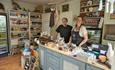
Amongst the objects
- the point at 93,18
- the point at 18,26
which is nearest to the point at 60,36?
the point at 93,18

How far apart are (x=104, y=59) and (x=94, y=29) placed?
7.97 feet

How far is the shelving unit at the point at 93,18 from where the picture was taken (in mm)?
3680

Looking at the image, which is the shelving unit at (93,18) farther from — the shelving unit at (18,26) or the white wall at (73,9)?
the shelving unit at (18,26)

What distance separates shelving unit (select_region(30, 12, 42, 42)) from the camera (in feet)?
18.4

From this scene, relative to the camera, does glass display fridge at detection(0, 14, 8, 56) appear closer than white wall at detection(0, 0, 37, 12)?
Yes

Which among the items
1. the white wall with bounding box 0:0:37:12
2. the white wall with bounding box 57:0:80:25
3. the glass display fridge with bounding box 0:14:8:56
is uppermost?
the white wall with bounding box 0:0:37:12

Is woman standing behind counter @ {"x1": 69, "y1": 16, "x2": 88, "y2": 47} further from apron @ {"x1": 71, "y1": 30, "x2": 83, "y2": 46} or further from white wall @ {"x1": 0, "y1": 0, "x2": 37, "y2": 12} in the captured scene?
white wall @ {"x1": 0, "y1": 0, "x2": 37, "y2": 12}

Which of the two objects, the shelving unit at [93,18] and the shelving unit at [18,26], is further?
the shelving unit at [18,26]

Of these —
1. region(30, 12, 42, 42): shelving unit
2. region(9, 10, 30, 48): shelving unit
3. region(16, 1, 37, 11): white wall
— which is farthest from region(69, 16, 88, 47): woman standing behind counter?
region(16, 1, 37, 11): white wall

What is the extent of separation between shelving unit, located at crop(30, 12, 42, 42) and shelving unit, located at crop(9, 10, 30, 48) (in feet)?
0.84

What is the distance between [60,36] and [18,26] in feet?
8.61

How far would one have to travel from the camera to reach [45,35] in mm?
3230

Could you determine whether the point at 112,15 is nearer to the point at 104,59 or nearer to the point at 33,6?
the point at 104,59

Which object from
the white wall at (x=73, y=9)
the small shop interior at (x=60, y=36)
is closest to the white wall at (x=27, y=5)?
the small shop interior at (x=60, y=36)
